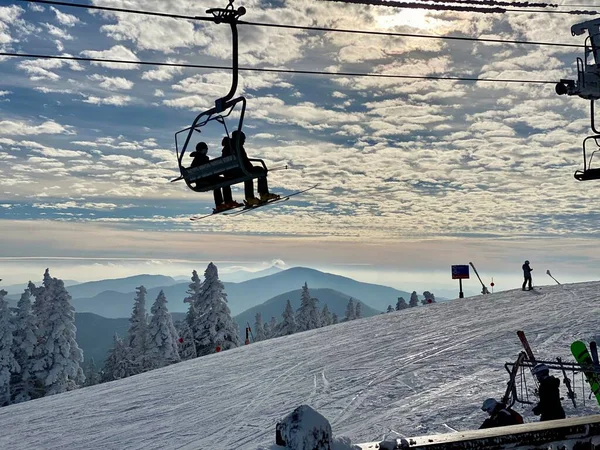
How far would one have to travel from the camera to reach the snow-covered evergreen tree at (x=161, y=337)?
2083 inches

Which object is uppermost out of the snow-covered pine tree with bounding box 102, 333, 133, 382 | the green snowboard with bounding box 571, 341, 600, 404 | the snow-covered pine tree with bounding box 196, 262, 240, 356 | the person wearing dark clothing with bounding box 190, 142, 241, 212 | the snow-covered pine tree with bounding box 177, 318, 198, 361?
the person wearing dark clothing with bounding box 190, 142, 241, 212

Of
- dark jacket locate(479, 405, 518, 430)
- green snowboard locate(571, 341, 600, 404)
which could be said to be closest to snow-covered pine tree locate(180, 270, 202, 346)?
green snowboard locate(571, 341, 600, 404)

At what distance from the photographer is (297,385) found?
16.3 meters

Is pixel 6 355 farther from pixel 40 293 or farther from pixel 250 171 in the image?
pixel 250 171

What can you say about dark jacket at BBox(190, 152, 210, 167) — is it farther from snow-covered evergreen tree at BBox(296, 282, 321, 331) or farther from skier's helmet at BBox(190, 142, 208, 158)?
snow-covered evergreen tree at BBox(296, 282, 321, 331)

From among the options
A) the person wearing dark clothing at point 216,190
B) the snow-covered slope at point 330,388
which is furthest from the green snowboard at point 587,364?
the person wearing dark clothing at point 216,190

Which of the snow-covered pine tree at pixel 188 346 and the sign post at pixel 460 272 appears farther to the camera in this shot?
the snow-covered pine tree at pixel 188 346

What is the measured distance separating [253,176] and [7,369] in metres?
43.3

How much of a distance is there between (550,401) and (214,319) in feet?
150

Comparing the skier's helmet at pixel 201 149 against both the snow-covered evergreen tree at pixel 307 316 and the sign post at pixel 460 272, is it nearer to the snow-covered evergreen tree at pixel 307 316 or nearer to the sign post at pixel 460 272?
the sign post at pixel 460 272

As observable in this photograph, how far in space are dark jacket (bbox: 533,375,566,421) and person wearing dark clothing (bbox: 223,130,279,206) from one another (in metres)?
5.55

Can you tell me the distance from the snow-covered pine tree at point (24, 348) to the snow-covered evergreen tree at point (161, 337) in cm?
1049

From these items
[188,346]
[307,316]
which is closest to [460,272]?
[188,346]

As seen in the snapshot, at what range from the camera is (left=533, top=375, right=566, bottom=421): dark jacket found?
23.5 feet
